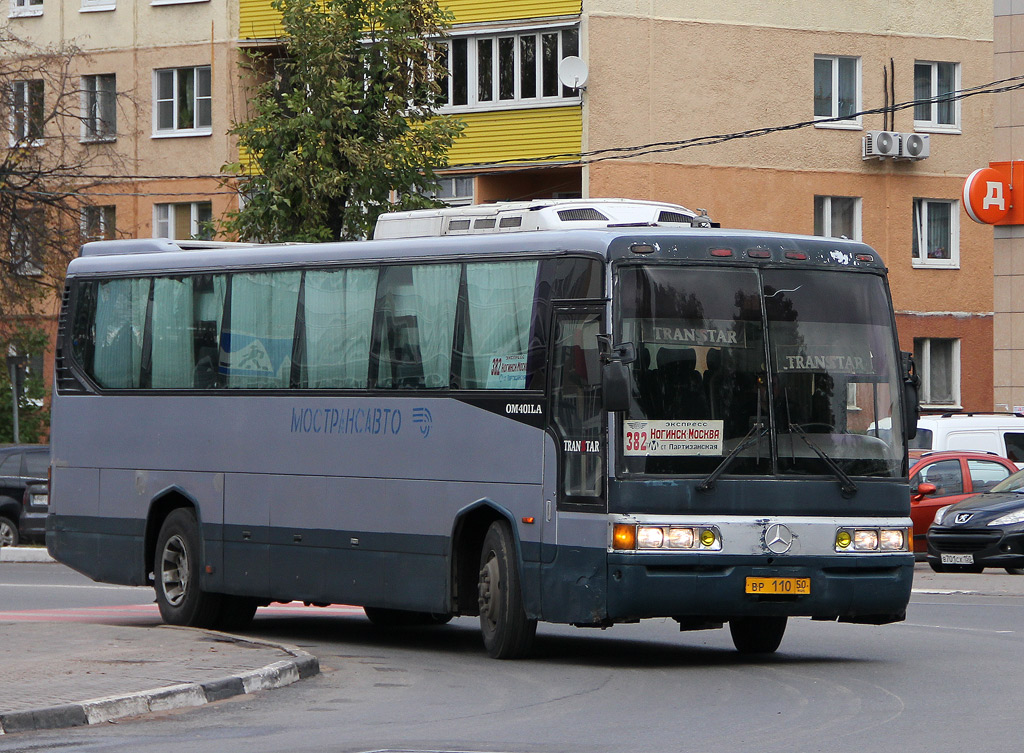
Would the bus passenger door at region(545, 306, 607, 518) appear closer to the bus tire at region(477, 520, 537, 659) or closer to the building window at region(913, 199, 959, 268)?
the bus tire at region(477, 520, 537, 659)

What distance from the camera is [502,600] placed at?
1359 cm

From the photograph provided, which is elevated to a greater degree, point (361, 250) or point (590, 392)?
point (361, 250)

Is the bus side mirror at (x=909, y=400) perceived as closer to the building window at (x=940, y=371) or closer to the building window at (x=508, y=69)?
the building window at (x=508, y=69)

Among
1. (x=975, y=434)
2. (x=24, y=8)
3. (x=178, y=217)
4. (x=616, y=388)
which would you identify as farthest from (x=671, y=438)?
(x=24, y=8)

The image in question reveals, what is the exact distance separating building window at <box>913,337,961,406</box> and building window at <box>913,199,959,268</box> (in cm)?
188

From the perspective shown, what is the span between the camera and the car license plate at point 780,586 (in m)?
12.8

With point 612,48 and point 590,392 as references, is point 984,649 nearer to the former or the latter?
point 590,392

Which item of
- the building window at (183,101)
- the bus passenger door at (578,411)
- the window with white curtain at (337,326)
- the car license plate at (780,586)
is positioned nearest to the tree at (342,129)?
the window with white curtain at (337,326)

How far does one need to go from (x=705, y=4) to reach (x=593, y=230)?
3021 cm

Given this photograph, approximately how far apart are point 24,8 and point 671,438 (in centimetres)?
3961

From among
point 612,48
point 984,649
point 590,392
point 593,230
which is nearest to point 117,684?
point 590,392

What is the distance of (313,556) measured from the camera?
15.4m

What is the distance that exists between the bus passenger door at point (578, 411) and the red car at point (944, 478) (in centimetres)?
1510

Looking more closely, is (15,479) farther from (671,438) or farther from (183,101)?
(671,438)
